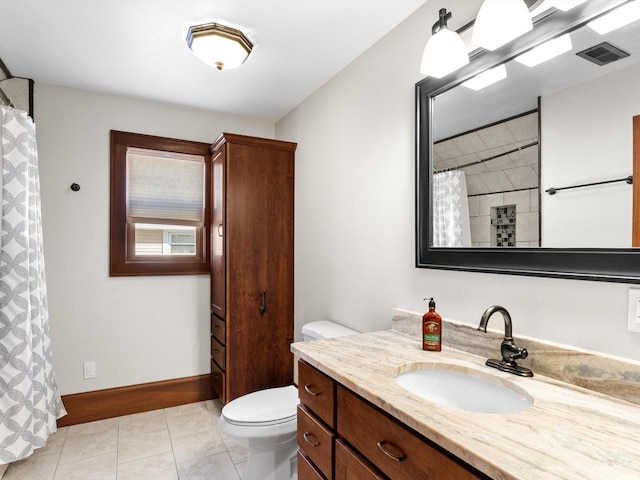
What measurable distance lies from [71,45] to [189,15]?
0.83 m

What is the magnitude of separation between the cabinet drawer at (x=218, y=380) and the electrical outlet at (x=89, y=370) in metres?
0.85

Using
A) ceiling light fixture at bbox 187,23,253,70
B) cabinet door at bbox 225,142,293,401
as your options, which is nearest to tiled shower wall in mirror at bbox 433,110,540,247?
ceiling light fixture at bbox 187,23,253,70

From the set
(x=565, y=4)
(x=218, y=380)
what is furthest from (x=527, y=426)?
(x=218, y=380)

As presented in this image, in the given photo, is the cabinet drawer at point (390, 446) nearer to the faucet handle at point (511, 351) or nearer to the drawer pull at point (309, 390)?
the drawer pull at point (309, 390)

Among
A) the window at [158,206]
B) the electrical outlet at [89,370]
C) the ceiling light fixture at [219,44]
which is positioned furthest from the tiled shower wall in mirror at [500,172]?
the electrical outlet at [89,370]

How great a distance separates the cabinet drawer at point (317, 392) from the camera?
1.24 metres

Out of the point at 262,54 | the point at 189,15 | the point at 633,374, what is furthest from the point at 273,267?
the point at 633,374

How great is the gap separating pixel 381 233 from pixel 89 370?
2373 mm

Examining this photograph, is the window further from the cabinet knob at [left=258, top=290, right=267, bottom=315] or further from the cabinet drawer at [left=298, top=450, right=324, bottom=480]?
the cabinet drawer at [left=298, top=450, right=324, bottom=480]

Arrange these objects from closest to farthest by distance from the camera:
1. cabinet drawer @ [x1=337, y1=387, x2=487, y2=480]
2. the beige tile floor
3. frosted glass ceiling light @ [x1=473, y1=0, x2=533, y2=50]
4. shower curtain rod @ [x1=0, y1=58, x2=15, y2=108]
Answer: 1. cabinet drawer @ [x1=337, y1=387, x2=487, y2=480]
2. frosted glass ceiling light @ [x1=473, y1=0, x2=533, y2=50]
3. the beige tile floor
4. shower curtain rod @ [x1=0, y1=58, x2=15, y2=108]

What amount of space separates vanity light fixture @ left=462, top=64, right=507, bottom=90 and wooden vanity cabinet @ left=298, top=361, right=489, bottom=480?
126 centimetres

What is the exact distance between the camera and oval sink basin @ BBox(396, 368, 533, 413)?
111 cm

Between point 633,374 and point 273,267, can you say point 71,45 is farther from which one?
point 633,374

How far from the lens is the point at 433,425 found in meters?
0.84
